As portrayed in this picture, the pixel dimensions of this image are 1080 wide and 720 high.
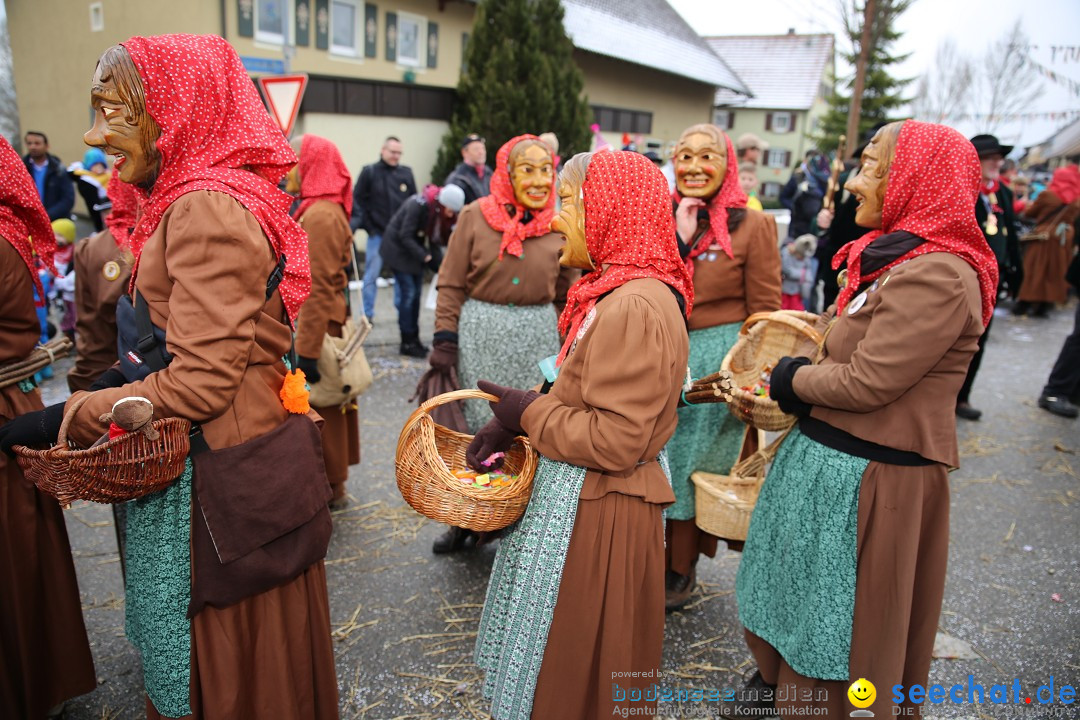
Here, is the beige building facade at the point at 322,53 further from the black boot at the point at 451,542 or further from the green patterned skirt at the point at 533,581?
the green patterned skirt at the point at 533,581

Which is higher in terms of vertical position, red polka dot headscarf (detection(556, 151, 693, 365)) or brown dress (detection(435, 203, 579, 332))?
red polka dot headscarf (detection(556, 151, 693, 365))

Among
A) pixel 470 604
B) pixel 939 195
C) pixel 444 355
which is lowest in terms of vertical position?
pixel 470 604

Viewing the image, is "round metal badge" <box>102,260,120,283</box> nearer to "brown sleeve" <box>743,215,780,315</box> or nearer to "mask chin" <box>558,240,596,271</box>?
"mask chin" <box>558,240,596,271</box>

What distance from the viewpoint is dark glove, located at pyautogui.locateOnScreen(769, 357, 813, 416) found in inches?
98.3

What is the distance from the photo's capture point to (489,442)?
2268 millimetres

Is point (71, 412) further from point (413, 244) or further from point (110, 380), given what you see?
point (413, 244)

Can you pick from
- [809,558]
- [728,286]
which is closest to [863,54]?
[728,286]

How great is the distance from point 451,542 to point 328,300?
1534mm

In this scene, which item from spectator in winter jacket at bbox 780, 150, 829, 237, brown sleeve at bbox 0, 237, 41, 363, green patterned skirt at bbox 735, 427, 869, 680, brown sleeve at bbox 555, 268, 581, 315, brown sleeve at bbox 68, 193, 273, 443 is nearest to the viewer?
brown sleeve at bbox 68, 193, 273, 443

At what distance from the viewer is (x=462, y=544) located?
4004 mm

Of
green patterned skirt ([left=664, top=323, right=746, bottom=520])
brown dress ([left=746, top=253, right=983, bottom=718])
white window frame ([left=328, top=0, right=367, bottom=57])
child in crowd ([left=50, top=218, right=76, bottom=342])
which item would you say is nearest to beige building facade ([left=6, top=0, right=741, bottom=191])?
white window frame ([left=328, top=0, right=367, bottom=57])

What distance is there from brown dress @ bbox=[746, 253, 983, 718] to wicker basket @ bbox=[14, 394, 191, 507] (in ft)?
6.38

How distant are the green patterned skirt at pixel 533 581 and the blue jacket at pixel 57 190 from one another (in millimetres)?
8692

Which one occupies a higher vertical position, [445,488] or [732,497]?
[445,488]
